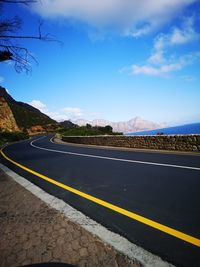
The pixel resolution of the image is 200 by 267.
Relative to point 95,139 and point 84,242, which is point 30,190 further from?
point 95,139

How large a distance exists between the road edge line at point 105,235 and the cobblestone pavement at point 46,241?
0.27 ft

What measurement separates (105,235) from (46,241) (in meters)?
0.84

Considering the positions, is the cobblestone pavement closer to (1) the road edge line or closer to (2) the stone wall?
(1) the road edge line

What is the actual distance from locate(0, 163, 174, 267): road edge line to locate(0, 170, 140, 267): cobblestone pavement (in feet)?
0.27

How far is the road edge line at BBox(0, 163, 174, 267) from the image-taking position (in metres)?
2.54

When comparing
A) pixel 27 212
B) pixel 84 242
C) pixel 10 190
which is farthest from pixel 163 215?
pixel 10 190

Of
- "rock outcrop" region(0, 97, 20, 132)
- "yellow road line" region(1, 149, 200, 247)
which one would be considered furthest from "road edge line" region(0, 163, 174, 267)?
"rock outcrop" region(0, 97, 20, 132)

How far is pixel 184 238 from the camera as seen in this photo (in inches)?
116

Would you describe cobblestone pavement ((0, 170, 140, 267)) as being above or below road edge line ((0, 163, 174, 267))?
below

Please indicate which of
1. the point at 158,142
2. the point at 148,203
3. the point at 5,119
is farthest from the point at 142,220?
the point at 5,119

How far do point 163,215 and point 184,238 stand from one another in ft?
2.50

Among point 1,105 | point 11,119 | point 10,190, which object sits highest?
point 1,105

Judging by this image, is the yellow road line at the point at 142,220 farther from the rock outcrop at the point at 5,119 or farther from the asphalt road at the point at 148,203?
the rock outcrop at the point at 5,119

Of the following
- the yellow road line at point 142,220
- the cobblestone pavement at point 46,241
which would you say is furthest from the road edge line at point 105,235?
the yellow road line at point 142,220
